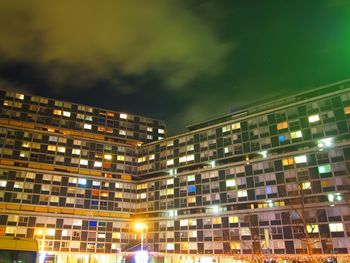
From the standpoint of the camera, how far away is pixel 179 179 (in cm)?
9388

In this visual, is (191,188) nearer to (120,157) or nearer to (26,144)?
(120,157)

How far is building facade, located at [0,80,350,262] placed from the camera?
7006cm

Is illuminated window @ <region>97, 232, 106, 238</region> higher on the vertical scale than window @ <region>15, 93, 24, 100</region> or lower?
lower

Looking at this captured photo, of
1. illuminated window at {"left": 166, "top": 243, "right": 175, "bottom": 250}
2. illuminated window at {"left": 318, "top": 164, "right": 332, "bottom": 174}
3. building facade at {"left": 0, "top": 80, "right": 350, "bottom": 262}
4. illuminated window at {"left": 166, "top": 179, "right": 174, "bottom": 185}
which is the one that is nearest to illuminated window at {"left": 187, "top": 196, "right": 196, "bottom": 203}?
building facade at {"left": 0, "top": 80, "right": 350, "bottom": 262}

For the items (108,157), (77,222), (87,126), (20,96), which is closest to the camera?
(77,222)

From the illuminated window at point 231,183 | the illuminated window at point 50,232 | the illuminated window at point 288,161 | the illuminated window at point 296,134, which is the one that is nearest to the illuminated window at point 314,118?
the illuminated window at point 296,134

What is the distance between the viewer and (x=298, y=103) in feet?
250

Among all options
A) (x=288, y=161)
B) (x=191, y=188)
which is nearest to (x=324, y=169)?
(x=288, y=161)

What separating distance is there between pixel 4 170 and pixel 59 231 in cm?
2086

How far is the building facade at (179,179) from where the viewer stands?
230 ft

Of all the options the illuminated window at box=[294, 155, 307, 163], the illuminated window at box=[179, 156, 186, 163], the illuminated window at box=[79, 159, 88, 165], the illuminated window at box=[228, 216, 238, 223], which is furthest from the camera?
the illuminated window at box=[79, 159, 88, 165]

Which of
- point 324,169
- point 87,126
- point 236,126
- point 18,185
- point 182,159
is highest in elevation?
point 87,126

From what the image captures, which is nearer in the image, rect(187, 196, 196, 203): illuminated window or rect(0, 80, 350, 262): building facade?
rect(0, 80, 350, 262): building facade

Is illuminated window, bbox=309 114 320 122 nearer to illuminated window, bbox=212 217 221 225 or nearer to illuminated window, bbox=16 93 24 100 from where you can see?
illuminated window, bbox=212 217 221 225
